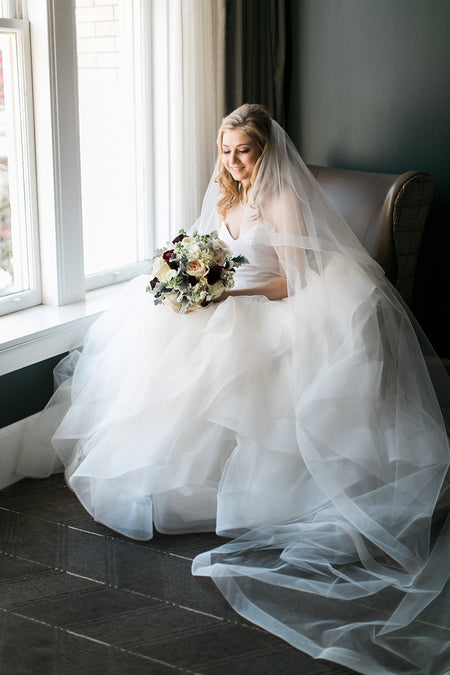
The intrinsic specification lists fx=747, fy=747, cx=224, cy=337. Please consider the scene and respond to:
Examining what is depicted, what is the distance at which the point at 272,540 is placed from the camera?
243 cm

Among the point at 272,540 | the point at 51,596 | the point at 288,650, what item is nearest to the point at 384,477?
the point at 272,540

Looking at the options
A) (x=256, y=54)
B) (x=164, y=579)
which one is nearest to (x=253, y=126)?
(x=256, y=54)

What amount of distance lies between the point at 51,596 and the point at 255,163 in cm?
177

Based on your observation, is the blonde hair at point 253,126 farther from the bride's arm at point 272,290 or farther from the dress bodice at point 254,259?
the bride's arm at point 272,290

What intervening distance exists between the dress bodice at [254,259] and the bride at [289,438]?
0.03 m

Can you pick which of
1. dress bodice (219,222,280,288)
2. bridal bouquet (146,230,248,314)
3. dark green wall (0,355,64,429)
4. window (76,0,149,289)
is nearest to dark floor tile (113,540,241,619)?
dark green wall (0,355,64,429)

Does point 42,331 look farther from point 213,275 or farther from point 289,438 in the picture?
point 289,438

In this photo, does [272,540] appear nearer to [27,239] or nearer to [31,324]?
[31,324]

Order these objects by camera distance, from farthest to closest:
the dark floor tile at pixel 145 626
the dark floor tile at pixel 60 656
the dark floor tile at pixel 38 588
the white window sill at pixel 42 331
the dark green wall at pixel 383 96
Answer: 1. the dark green wall at pixel 383 96
2. the white window sill at pixel 42 331
3. the dark floor tile at pixel 38 588
4. the dark floor tile at pixel 145 626
5. the dark floor tile at pixel 60 656

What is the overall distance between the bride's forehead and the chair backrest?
2.14 feet

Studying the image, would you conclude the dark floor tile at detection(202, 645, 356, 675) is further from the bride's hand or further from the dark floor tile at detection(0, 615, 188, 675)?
the bride's hand

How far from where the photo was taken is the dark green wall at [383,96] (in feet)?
11.9

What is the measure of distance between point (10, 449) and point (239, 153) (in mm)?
1473

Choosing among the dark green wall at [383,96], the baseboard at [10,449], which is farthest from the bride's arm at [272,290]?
the dark green wall at [383,96]
